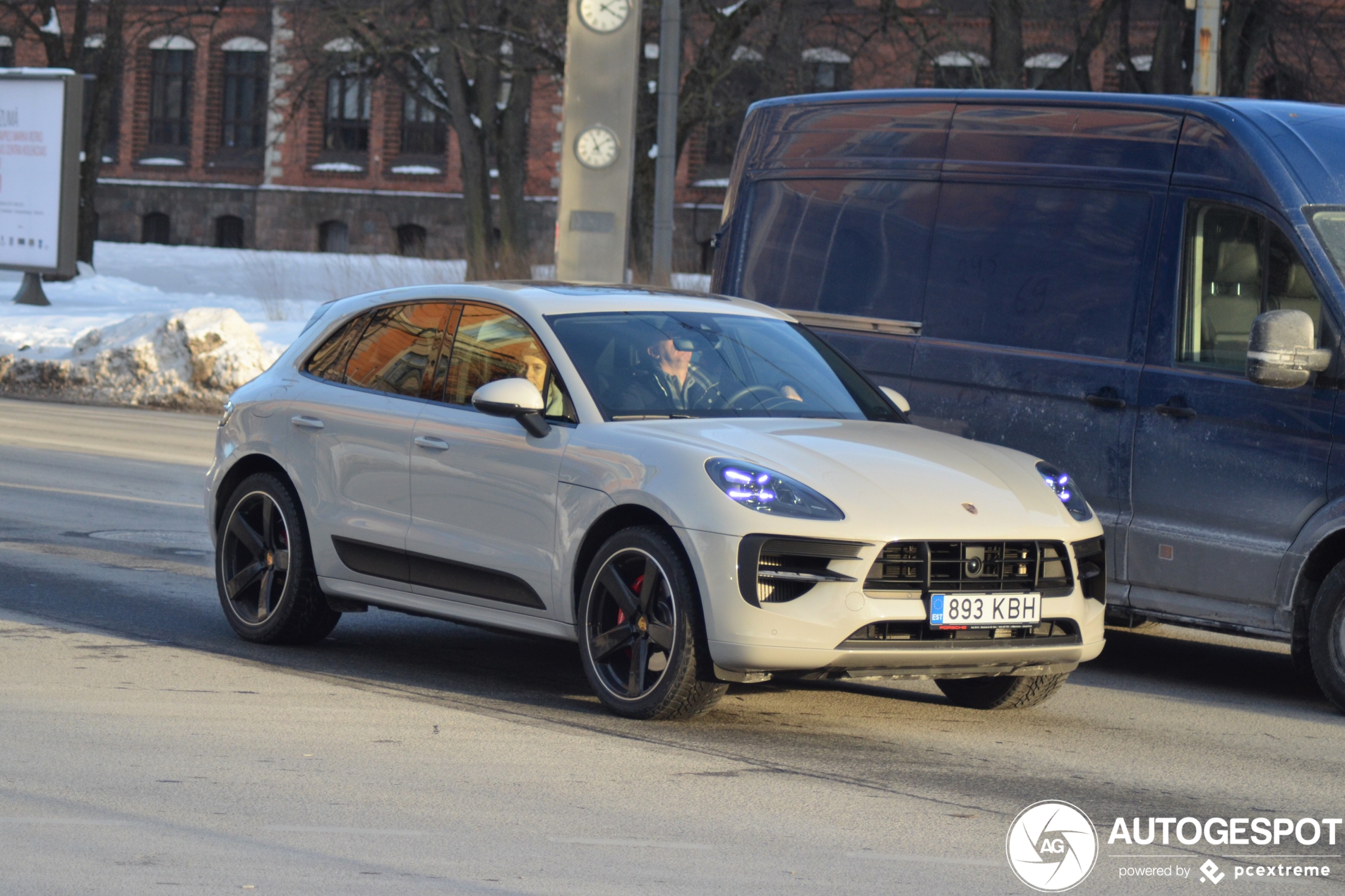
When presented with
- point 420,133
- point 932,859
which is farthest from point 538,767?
point 420,133

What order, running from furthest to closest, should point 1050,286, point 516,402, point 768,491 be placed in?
point 1050,286 < point 516,402 < point 768,491

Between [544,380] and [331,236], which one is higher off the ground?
[331,236]

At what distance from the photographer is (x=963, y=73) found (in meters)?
35.8

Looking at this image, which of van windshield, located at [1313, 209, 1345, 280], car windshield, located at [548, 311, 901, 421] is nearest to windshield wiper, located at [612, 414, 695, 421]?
car windshield, located at [548, 311, 901, 421]

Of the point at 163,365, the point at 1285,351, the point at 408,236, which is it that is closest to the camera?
the point at 1285,351

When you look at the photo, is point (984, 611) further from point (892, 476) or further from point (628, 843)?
point (628, 843)

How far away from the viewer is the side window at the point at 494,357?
7328mm

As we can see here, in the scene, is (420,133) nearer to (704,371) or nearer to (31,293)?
(31,293)

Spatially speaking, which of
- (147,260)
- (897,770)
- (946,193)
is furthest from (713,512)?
(147,260)

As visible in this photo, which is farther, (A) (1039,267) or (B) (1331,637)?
(A) (1039,267)

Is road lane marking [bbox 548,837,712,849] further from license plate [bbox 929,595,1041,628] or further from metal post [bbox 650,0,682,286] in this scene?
metal post [bbox 650,0,682,286]

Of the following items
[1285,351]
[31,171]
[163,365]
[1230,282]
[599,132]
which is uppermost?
[599,132]

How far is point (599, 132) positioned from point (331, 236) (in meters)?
39.6

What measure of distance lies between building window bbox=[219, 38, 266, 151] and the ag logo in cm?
6075
